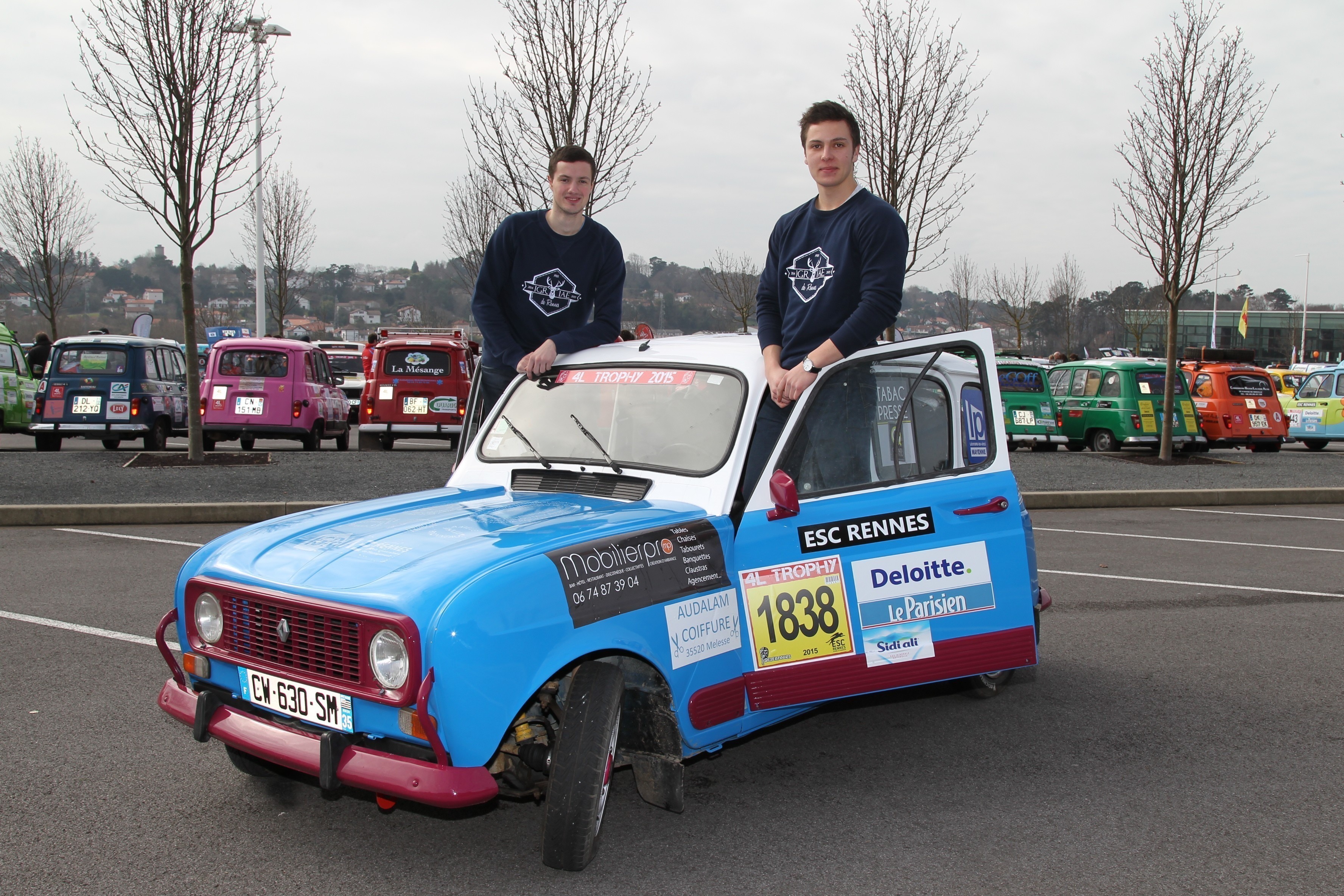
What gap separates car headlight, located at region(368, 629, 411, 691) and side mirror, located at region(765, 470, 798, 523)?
144 centimetres

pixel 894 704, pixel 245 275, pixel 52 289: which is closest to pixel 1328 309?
pixel 245 275

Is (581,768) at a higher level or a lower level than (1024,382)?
lower

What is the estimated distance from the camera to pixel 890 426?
4.38m

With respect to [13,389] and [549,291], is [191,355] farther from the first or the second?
[549,291]

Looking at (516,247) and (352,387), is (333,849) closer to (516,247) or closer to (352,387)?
(516,247)

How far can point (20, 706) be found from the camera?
15.5 feet

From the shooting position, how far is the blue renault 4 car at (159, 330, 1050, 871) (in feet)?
9.71

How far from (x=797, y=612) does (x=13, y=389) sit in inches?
759

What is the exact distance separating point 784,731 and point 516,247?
106 inches

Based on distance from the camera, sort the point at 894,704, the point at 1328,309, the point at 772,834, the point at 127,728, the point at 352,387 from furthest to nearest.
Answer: the point at 1328,309 < the point at 352,387 < the point at 894,704 < the point at 127,728 < the point at 772,834

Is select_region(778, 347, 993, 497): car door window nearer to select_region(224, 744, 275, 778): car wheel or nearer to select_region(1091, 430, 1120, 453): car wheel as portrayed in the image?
select_region(224, 744, 275, 778): car wheel

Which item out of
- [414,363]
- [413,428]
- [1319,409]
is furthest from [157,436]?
[1319,409]

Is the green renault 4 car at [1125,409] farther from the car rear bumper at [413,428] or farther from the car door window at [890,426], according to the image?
the car door window at [890,426]

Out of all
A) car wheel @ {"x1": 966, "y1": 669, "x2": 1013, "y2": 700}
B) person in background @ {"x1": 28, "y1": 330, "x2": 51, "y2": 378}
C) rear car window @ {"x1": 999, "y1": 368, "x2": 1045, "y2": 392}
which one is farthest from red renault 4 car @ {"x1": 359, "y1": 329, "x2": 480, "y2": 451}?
car wheel @ {"x1": 966, "y1": 669, "x2": 1013, "y2": 700}
